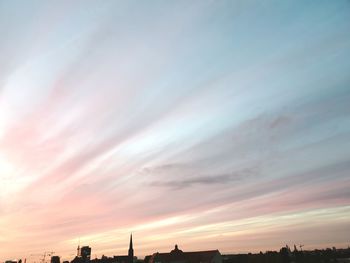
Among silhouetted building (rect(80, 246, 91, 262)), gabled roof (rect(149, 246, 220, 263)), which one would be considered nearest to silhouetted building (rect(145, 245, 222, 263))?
→ gabled roof (rect(149, 246, 220, 263))

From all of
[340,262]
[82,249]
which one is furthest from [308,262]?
[82,249]

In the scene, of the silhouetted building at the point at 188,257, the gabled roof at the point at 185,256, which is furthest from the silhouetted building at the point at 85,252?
the silhouetted building at the point at 188,257

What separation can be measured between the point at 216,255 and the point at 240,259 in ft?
37.8

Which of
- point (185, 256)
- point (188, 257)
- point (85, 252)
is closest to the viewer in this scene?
point (188, 257)

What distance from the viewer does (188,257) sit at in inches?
6142

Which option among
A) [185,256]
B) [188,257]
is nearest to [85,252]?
[185,256]

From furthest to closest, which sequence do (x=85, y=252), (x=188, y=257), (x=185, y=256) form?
(x=85, y=252)
(x=185, y=256)
(x=188, y=257)

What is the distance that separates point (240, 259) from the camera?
14525 centimetres

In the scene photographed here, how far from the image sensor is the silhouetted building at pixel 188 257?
488 feet

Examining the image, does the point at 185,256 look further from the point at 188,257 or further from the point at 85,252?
the point at 85,252

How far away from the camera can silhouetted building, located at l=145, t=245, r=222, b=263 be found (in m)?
149

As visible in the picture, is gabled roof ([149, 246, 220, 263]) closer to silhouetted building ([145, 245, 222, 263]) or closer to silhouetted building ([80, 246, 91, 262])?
silhouetted building ([145, 245, 222, 263])

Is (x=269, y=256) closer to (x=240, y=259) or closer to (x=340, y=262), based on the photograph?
(x=240, y=259)

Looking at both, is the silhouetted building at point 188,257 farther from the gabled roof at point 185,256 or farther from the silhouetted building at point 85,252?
the silhouetted building at point 85,252
